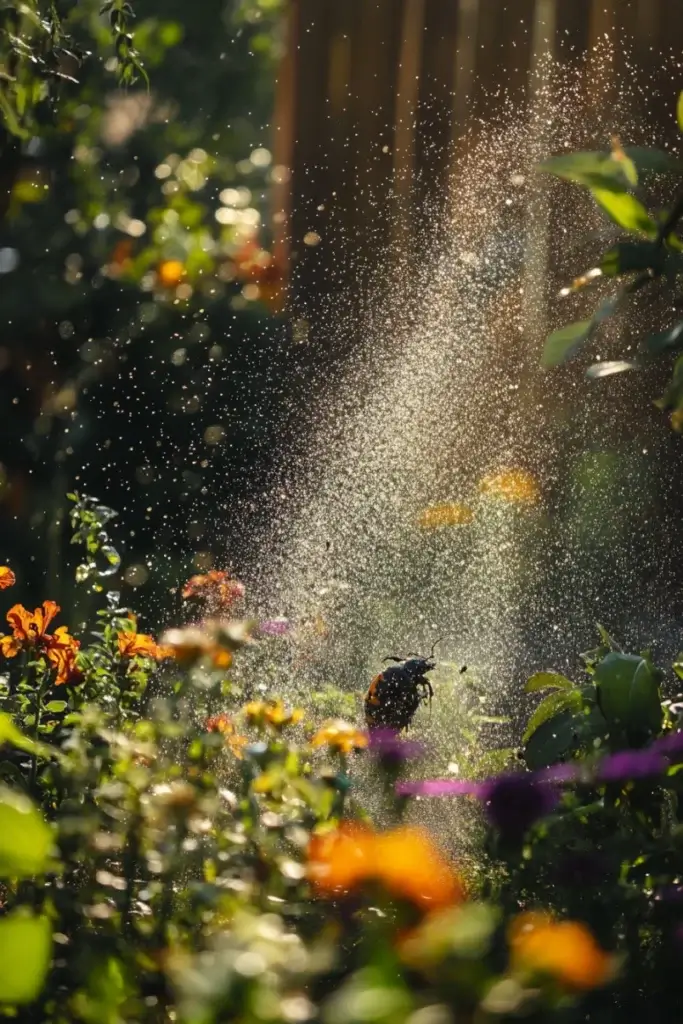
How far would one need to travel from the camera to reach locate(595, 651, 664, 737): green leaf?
4.75ft

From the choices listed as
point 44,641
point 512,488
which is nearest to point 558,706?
point 44,641

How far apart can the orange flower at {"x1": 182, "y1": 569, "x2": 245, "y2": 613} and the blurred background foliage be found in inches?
46.3

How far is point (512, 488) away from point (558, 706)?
98.4 inches

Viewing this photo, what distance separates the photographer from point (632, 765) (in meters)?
1.39

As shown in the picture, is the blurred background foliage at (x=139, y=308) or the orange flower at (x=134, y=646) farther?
the blurred background foliage at (x=139, y=308)

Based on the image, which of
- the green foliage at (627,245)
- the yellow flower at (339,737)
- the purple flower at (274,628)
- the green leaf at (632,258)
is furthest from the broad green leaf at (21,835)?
the purple flower at (274,628)

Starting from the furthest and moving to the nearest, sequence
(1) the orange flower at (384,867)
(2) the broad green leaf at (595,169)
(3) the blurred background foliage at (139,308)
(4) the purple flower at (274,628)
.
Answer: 1. (3) the blurred background foliage at (139,308)
2. (4) the purple flower at (274,628)
3. (2) the broad green leaf at (595,169)
4. (1) the orange flower at (384,867)

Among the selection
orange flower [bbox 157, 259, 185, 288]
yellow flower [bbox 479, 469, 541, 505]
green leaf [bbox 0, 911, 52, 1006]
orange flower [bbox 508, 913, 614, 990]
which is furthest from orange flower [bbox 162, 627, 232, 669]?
orange flower [bbox 157, 259, 185, 288]

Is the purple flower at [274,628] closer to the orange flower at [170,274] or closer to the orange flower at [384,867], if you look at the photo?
the orange flower at [384,867]

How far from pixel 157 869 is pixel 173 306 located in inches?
182

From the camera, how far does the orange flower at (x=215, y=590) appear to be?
2303 mm

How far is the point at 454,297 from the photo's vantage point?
17.7ft

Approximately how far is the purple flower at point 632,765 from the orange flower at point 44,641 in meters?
0.81

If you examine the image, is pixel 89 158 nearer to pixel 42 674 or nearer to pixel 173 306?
pixel 173 306
